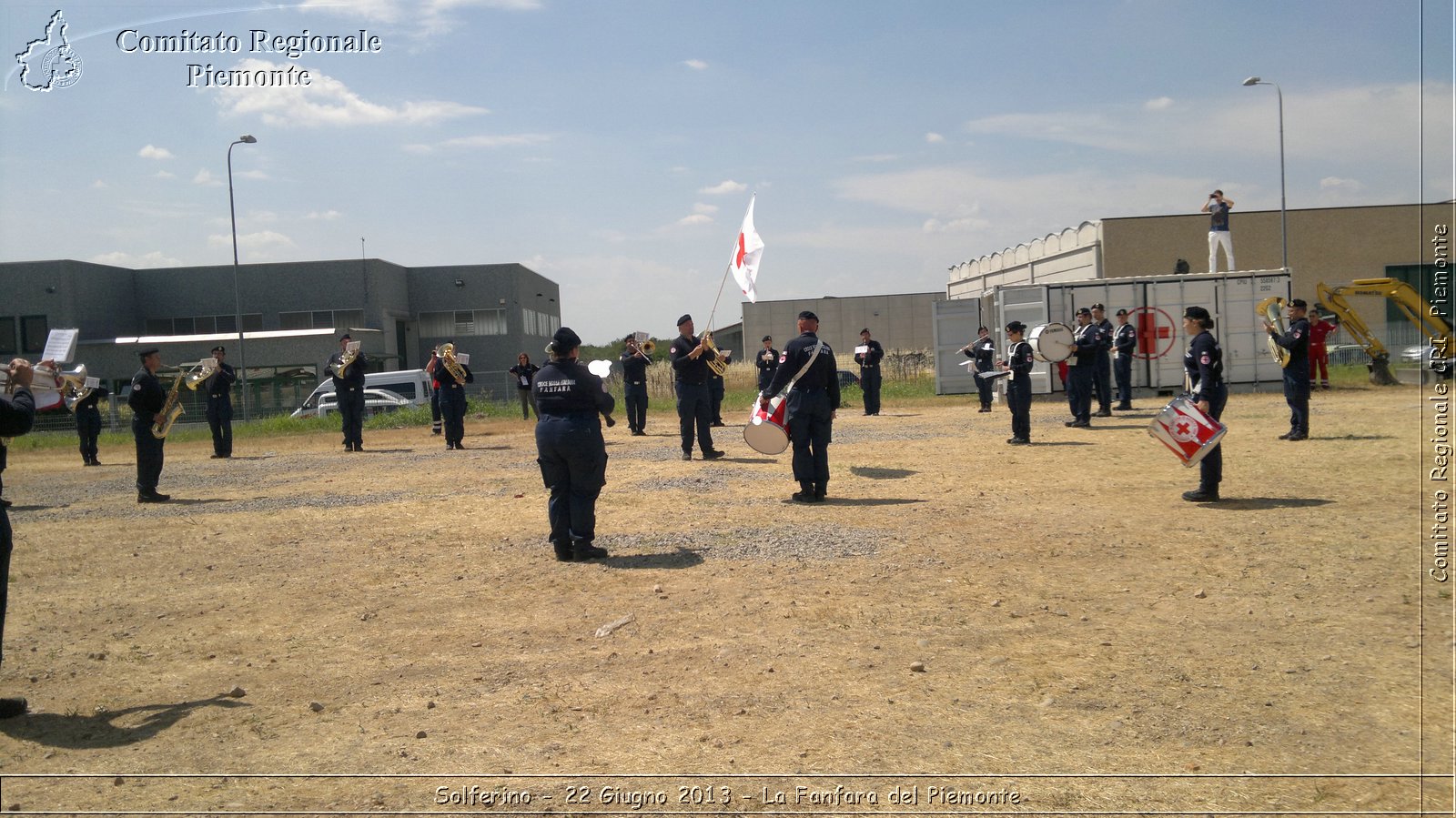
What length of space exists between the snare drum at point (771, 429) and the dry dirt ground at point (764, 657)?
0.60 m

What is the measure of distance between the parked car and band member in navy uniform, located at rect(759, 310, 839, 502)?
22.2m

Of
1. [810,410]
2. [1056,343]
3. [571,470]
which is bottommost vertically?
[571,470]

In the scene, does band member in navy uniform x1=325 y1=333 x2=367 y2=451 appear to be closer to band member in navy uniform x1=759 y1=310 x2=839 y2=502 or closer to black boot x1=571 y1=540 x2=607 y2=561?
band member in navy uniform x1=759 y1=310 x2=839 y2=502

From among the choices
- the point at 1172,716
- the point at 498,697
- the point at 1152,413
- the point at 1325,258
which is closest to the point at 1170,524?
the point at 1172,716

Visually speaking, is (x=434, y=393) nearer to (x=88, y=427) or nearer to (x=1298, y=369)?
(x=88, y=427)

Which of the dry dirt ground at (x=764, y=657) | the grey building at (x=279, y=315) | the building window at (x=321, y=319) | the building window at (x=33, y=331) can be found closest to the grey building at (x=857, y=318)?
the grey building at (x=279, y=315)

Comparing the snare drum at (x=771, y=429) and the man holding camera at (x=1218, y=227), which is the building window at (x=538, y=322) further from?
the snare drum at (x=771, y=429)

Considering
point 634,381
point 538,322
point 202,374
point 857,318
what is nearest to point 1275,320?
point 634,381

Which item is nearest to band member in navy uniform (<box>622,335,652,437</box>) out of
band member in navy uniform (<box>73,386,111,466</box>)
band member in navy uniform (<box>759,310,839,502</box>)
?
band member in navy uniform (<box>759,310,839,502</box>)

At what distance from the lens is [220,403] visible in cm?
1984

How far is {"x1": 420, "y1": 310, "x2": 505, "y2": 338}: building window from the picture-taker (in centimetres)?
5334

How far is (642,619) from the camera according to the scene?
20.7 ft

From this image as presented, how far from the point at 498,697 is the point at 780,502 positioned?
5.95m

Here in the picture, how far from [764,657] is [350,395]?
16.7 meters
